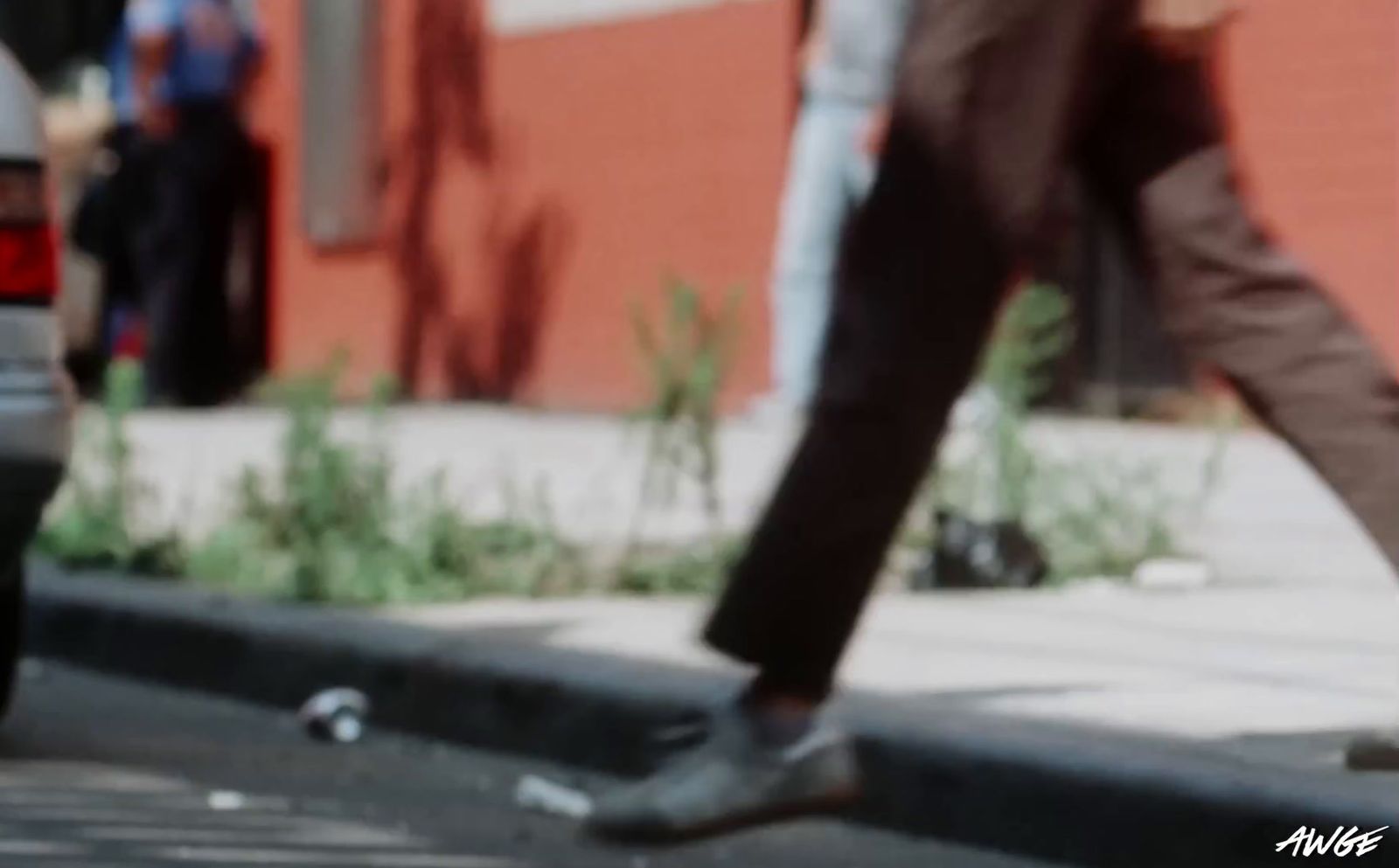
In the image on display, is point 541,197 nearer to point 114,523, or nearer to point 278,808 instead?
point 114,523

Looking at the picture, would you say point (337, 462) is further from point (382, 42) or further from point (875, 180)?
point (382, 42)

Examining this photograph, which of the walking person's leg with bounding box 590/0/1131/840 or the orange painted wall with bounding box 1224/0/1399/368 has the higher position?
the walking person's leg with bounding box 590/0/1131/840

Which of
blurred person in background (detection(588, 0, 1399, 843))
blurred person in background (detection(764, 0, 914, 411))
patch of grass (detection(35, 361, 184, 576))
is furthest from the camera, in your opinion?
blurred person in background (detection(764, 0, 914, 411))

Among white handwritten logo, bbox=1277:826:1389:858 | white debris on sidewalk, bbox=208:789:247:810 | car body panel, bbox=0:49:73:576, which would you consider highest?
car body panel, bbox=0:49:73:576

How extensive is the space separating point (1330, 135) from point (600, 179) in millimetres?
3803

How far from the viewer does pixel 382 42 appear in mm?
16391

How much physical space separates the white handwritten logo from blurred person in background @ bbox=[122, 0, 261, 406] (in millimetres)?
11280

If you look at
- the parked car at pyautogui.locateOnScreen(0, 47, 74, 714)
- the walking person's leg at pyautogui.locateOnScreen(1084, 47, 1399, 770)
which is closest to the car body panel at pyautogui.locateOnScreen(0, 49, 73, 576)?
the parked car at pyautogui.locateOnScreen(0, 47, 74, 714)

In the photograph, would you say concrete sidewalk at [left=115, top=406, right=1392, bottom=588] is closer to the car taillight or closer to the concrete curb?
the concrete curb

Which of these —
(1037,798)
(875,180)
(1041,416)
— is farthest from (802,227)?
(875,180)

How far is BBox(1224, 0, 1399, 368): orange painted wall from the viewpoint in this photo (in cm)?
1148

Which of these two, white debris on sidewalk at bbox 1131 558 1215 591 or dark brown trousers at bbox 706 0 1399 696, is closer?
dark brown trousers at bbox 706 0 1399 696

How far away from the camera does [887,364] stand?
4332mm

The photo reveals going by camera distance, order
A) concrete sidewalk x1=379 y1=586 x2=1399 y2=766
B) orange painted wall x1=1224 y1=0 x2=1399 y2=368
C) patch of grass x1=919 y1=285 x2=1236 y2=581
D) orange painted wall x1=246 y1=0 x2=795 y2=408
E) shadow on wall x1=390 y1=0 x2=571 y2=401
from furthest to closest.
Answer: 1. shadow on wall x1=390 y1=0 x2=571 y2=401
2. orange painted wall x1=246 y1=0 x2=795 y2=408
3. orange painted wall x1=1224 y1=0 x2=1399 y2=368
4. patch of grass x1=919 y1=285 x2=1236 y2=581
5. concrete sidewalk x1=379 y1=586 x2=1399 y2=766
